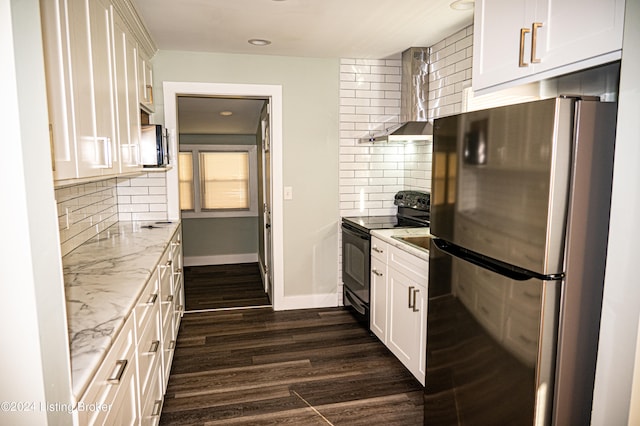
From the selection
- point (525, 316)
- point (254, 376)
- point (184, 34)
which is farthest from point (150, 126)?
point (525, 316)

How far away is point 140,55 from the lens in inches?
120

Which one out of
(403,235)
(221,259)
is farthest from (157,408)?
(221,259)

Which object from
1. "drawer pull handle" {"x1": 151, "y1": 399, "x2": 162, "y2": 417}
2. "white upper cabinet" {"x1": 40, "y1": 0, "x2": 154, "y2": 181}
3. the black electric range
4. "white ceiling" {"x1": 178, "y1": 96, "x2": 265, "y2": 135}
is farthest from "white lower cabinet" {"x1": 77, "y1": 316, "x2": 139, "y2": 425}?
"white ceiling" {"x1": 178, "y1": 96, "x2": 265, "y2": 135}

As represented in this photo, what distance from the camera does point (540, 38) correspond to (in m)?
1.47

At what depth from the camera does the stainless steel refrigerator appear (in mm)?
1277

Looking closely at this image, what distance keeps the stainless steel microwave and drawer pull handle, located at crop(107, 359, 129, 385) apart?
2.05 meters

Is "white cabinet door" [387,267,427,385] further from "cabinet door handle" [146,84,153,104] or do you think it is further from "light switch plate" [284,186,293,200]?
"cabinet door handle" [146,84,153,104]

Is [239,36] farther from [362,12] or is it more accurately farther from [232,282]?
[232,282]

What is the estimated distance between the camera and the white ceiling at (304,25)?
8.51 ft

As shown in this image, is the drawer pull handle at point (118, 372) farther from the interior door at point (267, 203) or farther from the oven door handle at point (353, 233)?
the interior door at point (267, 203)

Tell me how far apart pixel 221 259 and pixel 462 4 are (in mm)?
4586

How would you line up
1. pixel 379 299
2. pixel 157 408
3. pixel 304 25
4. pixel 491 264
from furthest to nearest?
1. pixel 379 299
2. pixel 304 25
3. pixel 157 408
4. pixel 491 264

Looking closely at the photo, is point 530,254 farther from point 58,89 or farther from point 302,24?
point 302,24

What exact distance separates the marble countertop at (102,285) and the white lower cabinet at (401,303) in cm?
150
